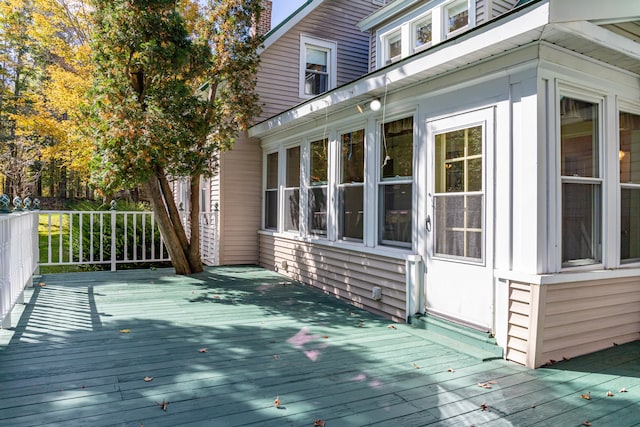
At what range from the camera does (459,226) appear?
396 cm

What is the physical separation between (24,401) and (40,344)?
127 centimetres

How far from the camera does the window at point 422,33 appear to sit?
26.7 feet

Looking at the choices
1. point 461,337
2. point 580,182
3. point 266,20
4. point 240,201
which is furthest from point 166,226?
point 580,182

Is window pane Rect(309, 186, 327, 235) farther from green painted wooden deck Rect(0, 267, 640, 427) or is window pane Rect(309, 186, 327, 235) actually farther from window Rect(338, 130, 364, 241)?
green painted wooden deck Rect(0, 267, 640, 427)

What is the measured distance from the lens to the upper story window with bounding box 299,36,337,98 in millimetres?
9086

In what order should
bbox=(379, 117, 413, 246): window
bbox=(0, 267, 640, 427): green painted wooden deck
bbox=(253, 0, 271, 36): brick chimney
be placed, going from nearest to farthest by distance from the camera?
bbox=(0, 267, 640, 427): green painted wooden deck → bbox=(379, 117, 413, 246): window → bbox=(253, 0, 271, 36): brick chimney

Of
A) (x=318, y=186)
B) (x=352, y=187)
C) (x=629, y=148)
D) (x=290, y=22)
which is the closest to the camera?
(x=629, y=148)

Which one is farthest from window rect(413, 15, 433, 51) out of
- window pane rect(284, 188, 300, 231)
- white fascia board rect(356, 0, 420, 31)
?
window pane rect(284, 188, 300, 231)

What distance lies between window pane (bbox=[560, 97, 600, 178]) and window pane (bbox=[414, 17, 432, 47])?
5.15m

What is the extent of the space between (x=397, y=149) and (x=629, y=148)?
2270mm

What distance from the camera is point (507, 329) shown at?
11.4ft

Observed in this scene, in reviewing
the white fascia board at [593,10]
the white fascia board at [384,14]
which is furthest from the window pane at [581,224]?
the white fascia board at [384,14]

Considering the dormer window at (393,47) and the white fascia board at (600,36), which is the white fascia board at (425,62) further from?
the dormer window at (393,47)

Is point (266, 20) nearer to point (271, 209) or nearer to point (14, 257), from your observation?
point (271, 209)
